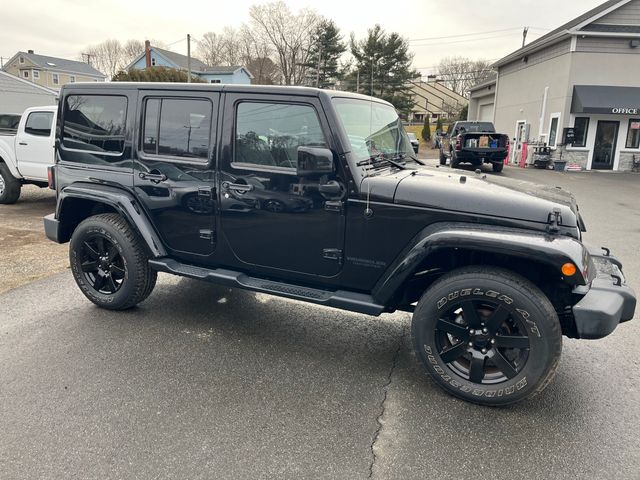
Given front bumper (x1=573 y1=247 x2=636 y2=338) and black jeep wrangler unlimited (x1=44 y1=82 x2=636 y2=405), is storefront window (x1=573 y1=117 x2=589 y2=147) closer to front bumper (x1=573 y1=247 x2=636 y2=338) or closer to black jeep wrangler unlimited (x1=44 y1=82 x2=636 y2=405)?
black jeep wrangler unlimited (x1=44 y1=82 x2=636 y2=405)

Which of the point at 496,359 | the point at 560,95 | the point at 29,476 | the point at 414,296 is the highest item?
the point at 560,95

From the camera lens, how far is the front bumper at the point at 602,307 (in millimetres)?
2498

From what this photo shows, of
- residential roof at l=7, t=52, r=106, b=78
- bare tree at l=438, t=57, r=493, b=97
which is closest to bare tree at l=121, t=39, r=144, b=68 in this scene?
residential roof at l=7, t=52, r=106, b=78

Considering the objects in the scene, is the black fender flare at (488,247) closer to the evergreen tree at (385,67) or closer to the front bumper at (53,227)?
the front bumper at (53,227)

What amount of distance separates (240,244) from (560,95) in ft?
67.2

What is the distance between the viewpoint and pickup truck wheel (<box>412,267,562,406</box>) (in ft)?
8.55

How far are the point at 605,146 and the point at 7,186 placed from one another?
2185 centimetres

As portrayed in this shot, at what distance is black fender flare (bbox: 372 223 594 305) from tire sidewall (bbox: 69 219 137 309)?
225 cm

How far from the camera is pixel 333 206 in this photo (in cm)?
306

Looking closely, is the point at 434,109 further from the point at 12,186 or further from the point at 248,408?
the point at 248,408

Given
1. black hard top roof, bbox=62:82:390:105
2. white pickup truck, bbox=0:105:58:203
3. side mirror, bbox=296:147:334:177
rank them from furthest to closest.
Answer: white pickup truck, bbox=0:105:58:203 < black hard top roof, bbox=62:82:390:105 < side mirror, bbox=296:147:334:177

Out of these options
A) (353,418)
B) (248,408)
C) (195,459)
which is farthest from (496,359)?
(195,459)

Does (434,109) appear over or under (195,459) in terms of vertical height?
over

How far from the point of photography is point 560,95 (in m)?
19.5
